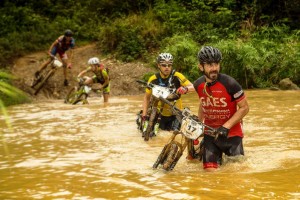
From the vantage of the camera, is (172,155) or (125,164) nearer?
(172,155)

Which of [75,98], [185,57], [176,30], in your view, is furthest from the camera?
[176,30]

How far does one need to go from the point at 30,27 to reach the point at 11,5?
1964 mm

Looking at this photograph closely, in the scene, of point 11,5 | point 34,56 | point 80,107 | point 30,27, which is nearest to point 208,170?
point 80,107

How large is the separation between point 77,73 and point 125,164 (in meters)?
13.4

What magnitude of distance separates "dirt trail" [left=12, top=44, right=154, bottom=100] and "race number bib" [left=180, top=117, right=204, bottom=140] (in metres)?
12.6

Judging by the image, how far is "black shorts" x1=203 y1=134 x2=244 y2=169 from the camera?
6.26 m

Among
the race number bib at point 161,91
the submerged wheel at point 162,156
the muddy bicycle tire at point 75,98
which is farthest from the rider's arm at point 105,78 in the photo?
the submerged wheel at point 162,156

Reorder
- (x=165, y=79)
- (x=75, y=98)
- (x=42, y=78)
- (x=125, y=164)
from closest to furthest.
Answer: (x=125, y=164) → (x=165, y=79) → (x=75, y=98) → (x=42, y=78)

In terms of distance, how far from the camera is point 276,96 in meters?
14.9

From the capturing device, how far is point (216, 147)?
631cm

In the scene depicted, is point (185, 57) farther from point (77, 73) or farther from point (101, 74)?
point (101, 74)

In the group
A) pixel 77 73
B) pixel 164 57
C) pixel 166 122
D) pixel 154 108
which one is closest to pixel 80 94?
pixel 77 73

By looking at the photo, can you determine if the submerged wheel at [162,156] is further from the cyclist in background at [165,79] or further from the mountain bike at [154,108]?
the cyclist in background at [165,79]

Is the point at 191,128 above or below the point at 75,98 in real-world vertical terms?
above
